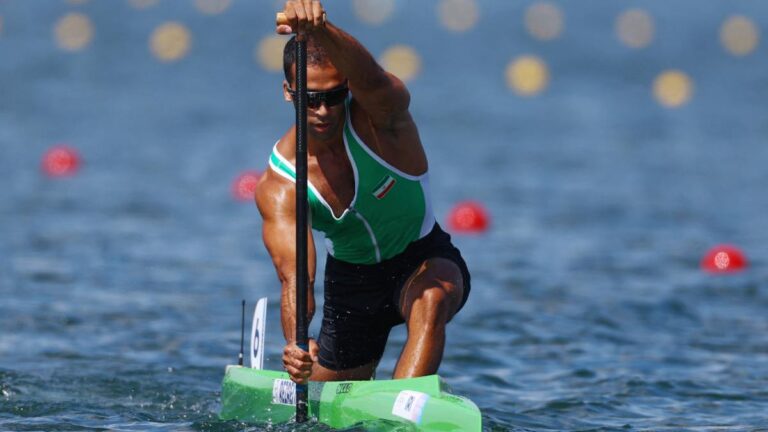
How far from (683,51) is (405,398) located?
2566cm

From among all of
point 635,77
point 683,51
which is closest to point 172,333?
point 635,77

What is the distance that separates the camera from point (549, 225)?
1516 cm

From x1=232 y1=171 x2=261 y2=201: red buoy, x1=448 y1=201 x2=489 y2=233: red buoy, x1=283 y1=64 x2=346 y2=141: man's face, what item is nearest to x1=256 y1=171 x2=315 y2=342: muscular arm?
x1=283 y1=64 x2=346 y2=141: man's face

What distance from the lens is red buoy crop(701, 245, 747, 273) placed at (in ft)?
42.0

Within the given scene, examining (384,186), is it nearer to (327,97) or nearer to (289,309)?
(327,97)

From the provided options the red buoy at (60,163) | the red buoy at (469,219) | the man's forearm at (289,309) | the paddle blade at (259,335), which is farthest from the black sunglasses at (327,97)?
the red buoy at (60,163)

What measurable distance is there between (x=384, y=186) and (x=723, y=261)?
7.48 m

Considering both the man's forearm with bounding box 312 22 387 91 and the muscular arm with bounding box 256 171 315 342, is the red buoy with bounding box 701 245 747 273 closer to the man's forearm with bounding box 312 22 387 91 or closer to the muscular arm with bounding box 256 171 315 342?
the muscular arm with bounding box 256 171 315 342

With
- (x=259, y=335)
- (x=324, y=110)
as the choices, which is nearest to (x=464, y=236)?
(x=259, y=335)

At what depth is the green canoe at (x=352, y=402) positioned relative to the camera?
5.84 m

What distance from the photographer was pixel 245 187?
16.6 metres

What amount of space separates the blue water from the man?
104 cm

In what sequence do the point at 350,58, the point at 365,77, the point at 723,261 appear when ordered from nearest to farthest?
the point at 350,58
the point at 365,77
the point at 723,261

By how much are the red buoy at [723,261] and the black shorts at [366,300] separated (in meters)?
6.59
